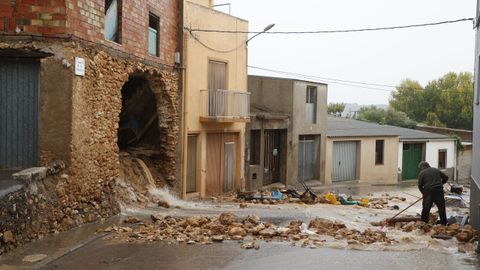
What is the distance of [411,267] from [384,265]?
408 mm

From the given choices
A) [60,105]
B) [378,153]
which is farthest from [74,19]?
[378,153]

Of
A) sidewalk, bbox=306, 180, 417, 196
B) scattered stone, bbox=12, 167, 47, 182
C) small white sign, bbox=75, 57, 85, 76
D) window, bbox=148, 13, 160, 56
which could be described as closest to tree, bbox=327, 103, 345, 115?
sidewalk, bbox=306, 180, 417, 196

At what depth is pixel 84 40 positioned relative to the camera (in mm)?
11969

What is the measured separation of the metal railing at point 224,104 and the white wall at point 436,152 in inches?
705

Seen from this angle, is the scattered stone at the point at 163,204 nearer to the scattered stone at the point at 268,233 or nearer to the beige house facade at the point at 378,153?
the scattered stone at the point at 268,233

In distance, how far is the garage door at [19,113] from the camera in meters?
11.6

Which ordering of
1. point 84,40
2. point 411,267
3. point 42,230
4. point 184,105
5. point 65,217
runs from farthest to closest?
point 184,105 → point 84,40 → point 65,217 → point 42,230 → point 411,267

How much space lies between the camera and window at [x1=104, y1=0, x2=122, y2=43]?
44.7ft

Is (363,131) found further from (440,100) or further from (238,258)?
(440,100)

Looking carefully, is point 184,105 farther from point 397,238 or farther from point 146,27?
point 397,238

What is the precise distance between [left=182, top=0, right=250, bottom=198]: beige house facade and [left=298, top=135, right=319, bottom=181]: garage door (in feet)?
18.0

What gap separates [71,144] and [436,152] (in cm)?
2957

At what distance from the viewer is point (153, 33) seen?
1684 cm

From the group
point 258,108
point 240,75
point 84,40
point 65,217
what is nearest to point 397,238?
point 65,217
